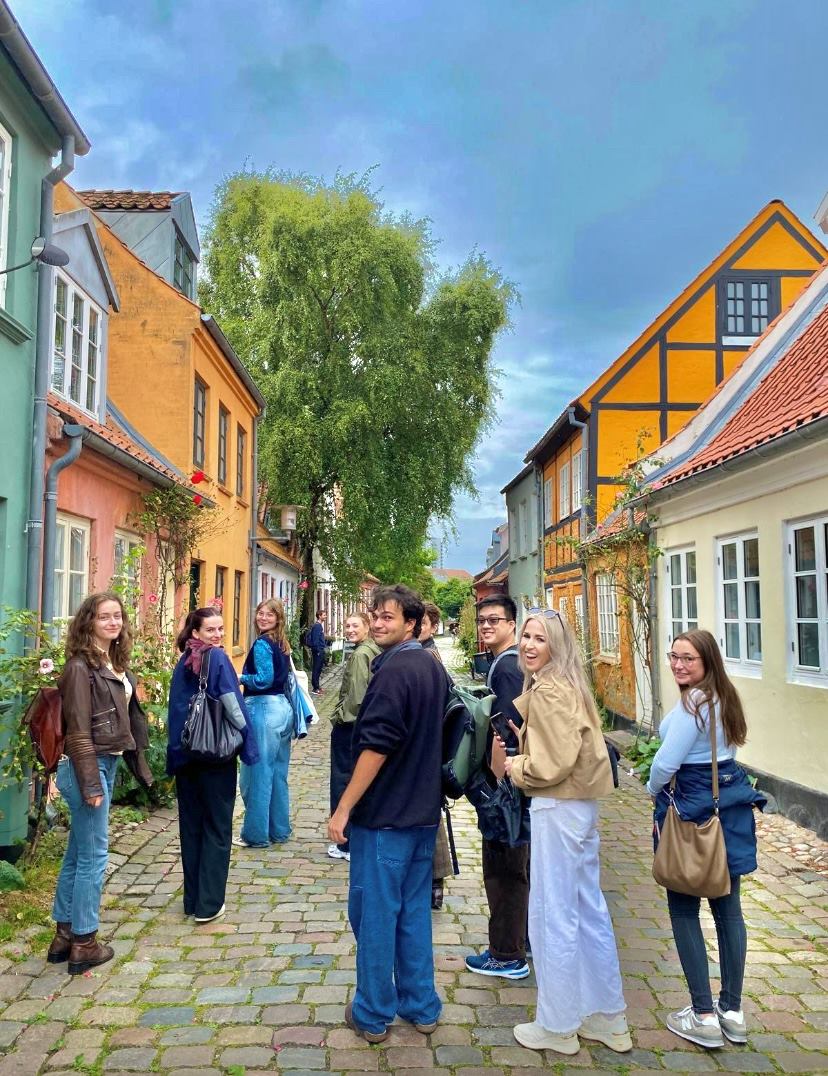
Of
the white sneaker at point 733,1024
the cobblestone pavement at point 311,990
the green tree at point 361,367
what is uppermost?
the green tree at point 361,367

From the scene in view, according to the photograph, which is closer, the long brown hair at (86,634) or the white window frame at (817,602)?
the long brown hair at (86,634)

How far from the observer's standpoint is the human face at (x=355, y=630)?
625cm

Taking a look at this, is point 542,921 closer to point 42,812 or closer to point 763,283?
point 42,812

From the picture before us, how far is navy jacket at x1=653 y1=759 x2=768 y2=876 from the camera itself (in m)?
3.52

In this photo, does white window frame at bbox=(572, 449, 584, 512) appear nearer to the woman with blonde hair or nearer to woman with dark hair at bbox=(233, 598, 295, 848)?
woman with dark hair at bbox=(233, 598, 295, 848)

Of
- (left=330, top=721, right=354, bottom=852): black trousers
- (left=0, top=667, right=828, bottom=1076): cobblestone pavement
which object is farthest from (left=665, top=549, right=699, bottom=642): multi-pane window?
(left=330, top=721, right=354, bottom=852): black trousers

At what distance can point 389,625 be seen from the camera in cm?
363

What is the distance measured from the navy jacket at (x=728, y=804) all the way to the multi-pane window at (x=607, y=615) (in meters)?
10.6

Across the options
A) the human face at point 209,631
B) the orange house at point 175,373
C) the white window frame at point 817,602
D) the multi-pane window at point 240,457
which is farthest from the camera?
the multi-pane window at point 240,457

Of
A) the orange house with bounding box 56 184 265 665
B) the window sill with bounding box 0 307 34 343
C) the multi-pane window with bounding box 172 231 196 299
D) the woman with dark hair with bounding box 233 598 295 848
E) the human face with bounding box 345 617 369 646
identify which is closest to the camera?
the window sill with bounding box 0 307 34 343

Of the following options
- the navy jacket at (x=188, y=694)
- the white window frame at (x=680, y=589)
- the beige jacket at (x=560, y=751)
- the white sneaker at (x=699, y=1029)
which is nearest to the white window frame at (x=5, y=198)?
the navy jacket at (x=188, y=694)

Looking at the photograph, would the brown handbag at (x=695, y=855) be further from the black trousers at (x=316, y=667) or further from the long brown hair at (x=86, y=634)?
the black trousers at (x=316, y=667)

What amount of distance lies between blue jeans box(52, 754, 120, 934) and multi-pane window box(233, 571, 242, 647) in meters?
11.5

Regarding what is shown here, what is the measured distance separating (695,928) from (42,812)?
13.7ft
